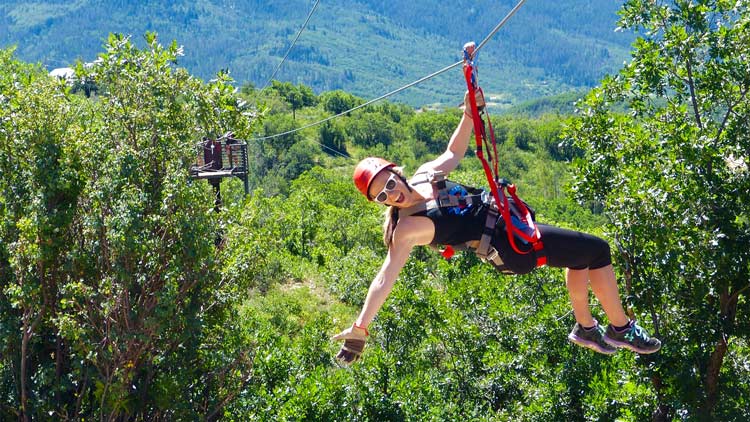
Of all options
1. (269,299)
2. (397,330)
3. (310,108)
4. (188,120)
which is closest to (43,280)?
(188,120)

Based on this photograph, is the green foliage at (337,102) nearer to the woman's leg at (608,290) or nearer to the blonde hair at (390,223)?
the woman's leg at (608,290)

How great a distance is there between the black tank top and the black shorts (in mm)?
154

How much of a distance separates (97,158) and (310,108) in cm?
12867

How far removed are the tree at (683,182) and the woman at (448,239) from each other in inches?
80.4

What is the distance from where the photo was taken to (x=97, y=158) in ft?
29.5

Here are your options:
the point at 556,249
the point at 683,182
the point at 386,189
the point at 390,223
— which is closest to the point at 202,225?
the point at 390,223

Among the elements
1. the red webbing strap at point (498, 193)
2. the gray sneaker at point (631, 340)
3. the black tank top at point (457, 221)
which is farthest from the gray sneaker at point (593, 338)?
the black tank top at point (457, 221)

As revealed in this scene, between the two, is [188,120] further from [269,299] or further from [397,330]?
[269,299]

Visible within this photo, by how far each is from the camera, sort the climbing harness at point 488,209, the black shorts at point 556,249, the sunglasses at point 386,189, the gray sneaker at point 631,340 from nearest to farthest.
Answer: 1. the sunglasses at point 386,189
2. the climbing harness at point 488,209
3. the black shorts at point 556,249
4. the gray sneaker at point 631,340

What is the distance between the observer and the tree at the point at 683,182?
795cm

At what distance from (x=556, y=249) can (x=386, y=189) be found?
1302mm

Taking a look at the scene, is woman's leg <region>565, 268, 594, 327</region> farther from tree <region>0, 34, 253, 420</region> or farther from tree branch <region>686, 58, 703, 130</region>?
tree <region>0, 34, 253, 420</region>

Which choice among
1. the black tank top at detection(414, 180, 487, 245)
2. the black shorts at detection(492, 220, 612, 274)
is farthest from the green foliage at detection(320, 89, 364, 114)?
the black tank top at detection(414, 180, 487, 245)

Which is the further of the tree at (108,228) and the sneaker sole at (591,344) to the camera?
the tree at (108,228)
